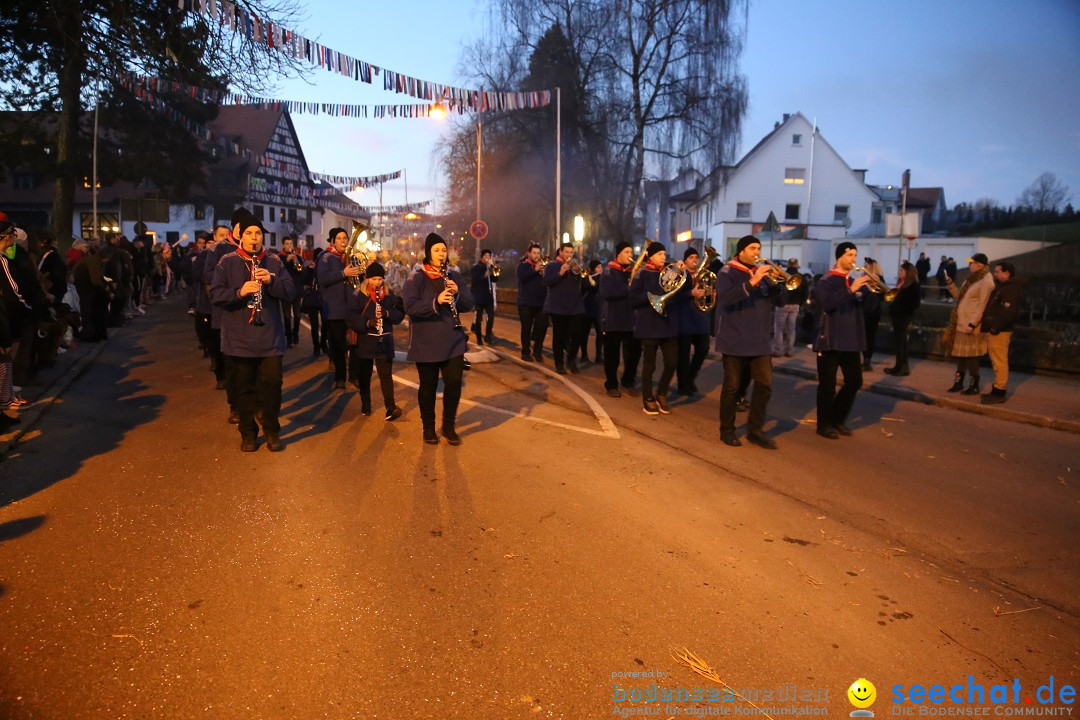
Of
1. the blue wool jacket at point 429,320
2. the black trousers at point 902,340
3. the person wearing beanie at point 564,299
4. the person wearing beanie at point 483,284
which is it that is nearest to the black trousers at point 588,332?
the person wearing beanie at point 564,299

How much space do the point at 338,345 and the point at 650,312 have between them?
12.6 feet

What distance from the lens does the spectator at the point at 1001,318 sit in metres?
9.68

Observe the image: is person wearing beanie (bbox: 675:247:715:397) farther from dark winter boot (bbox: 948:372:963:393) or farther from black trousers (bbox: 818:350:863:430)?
dark winter boot (bbox: 948:372:963:393)

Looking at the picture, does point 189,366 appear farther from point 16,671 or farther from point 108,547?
point 16,671

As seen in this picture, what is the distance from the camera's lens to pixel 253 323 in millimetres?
6664

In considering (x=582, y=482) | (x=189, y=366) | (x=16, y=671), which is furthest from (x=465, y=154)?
(x=16, y=671)

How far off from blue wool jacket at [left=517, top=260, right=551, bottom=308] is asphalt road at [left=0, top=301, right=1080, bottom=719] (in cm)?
533

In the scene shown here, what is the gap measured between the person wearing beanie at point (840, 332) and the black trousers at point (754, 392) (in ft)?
2.45

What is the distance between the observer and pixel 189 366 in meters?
11.8

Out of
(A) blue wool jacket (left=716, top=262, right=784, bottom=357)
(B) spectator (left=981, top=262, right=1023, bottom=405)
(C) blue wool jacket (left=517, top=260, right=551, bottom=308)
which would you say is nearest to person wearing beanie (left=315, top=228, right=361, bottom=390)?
(C) blue wool jacket (left=517, top=260, right=551, bottom=308)

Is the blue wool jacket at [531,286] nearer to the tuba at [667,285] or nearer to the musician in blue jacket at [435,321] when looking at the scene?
the tuba at [667,285]

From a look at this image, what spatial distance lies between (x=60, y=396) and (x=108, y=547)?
558cm

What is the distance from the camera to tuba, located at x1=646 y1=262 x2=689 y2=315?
28.6 feet

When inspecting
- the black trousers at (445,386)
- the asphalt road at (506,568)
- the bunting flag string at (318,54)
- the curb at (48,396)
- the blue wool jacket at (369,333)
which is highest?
the bunting flag string at (318,54)
